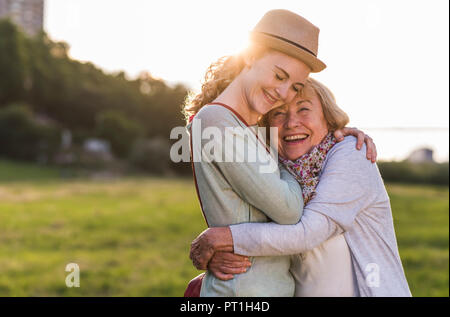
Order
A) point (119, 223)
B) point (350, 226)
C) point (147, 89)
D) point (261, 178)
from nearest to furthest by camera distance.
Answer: point (261, 178) → point (350, 226) → point (119, 223) → point (147, 89)

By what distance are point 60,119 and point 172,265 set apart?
4126 centimetres

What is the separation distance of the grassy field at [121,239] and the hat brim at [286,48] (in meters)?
5.35

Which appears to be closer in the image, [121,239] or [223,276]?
[223,276]

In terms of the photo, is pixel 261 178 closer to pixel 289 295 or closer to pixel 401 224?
pixel 289 295

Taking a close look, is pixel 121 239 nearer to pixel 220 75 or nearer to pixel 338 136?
pixel 220 75

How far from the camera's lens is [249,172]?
220 cm

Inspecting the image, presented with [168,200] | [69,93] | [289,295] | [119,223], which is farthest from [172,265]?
[69,93]

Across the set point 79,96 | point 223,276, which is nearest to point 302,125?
point 223,276

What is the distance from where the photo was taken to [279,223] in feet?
7.52

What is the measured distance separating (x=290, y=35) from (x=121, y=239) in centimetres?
→ 969

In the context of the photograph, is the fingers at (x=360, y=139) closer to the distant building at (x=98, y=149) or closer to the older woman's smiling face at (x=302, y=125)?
the older woman's smiling face at (x=302, y=125)

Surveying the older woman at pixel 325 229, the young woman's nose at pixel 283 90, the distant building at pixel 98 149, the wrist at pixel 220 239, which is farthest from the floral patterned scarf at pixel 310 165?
the distant building at pixel 98 149

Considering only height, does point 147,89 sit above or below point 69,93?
above

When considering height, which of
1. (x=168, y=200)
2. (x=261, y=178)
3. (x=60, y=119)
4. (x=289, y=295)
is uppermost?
(x=60, y=119)
